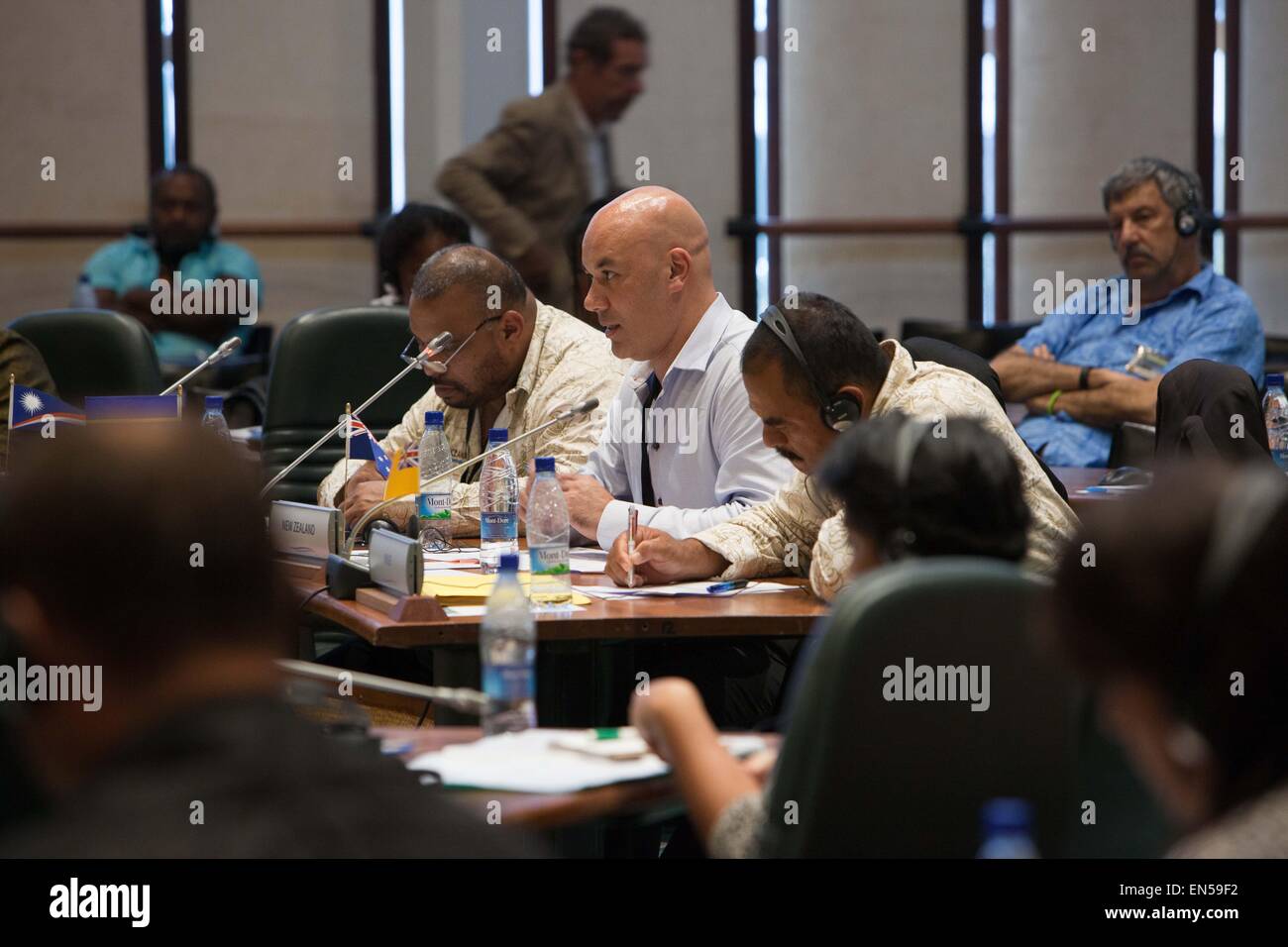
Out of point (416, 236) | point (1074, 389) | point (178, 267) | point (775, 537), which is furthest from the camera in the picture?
point (178, 267)

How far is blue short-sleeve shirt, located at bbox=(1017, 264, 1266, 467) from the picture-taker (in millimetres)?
4805

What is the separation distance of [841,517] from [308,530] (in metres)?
1.10

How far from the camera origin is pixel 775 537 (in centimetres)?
287

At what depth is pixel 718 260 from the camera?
806cm

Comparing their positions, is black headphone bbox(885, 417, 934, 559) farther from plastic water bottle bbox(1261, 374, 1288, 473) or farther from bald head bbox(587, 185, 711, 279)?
plastic water bottle bbox(1261, 374, 1288, 473)

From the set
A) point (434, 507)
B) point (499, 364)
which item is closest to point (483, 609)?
point (434, 507)

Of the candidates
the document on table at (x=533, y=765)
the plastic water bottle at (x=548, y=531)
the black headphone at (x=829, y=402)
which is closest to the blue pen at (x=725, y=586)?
the plastic water bottle at (x=548, y=531)

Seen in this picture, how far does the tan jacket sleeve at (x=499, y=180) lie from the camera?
18.3ft

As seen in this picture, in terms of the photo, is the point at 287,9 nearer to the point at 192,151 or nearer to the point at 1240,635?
the point at 192,151

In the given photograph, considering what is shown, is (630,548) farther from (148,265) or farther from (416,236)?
(148,265)

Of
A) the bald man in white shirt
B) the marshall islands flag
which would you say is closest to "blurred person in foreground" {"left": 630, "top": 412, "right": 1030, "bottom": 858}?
the bald man in white shirt

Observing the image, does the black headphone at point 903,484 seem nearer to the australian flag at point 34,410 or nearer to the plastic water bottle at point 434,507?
the plastic water bottle at point 434,507

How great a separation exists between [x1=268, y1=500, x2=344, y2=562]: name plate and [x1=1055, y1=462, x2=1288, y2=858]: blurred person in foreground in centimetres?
209
